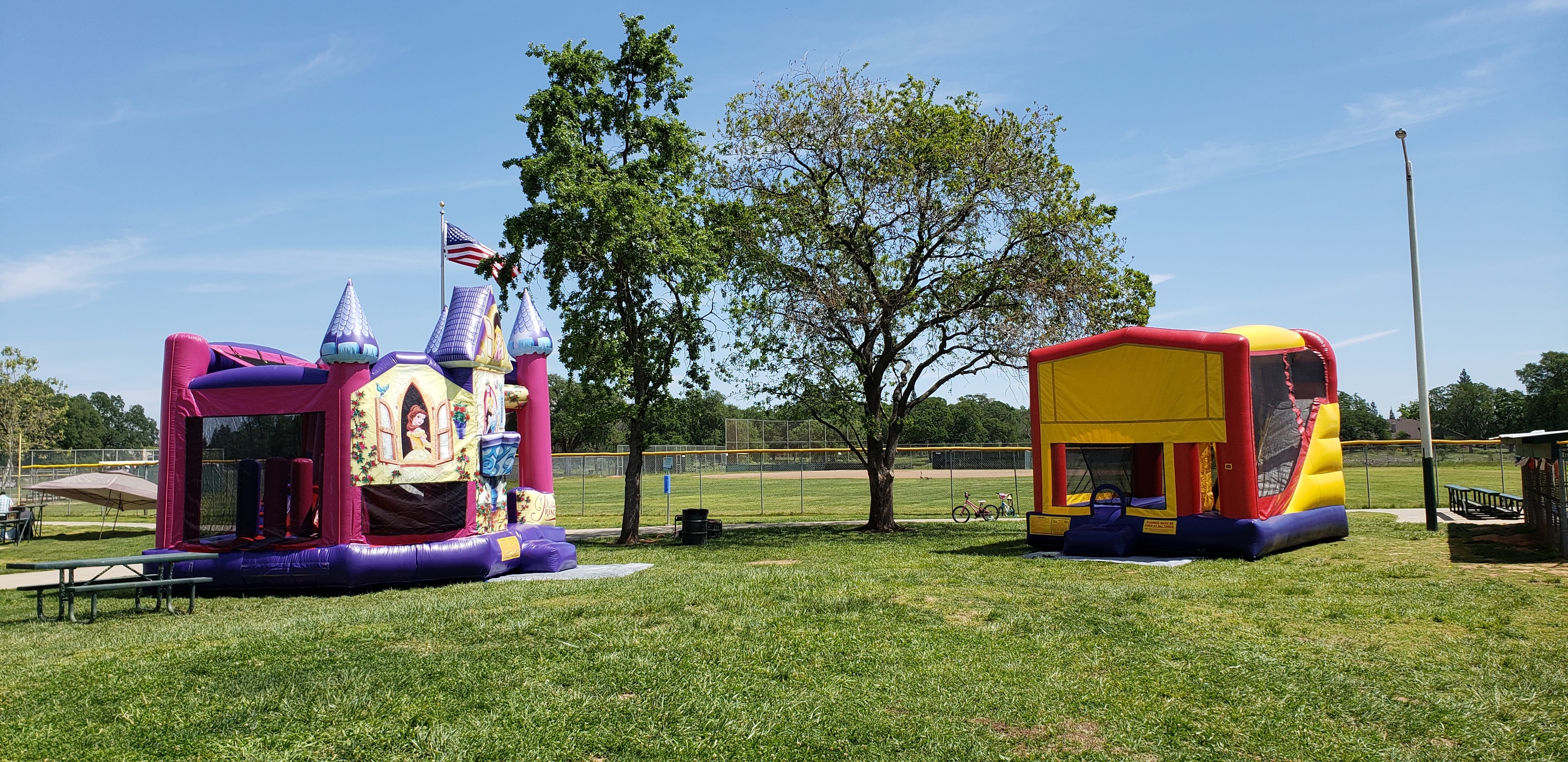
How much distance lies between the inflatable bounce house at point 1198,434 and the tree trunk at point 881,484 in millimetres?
5762

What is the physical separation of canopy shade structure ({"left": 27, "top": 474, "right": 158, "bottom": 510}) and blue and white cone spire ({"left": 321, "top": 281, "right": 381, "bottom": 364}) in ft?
49.5

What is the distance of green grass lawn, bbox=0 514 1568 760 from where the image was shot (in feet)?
18.8

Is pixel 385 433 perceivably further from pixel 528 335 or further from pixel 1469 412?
pixel 1469 412

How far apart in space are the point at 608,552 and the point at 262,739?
12.8 m

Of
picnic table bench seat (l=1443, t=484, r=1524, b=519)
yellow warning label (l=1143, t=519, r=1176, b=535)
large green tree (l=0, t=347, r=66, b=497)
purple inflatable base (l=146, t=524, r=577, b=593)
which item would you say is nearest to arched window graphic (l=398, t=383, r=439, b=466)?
purple inflatable base (l=146, t=524, r=577, b=593)

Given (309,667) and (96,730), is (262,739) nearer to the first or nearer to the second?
(96,730)

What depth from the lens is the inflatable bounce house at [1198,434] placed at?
15.0 m

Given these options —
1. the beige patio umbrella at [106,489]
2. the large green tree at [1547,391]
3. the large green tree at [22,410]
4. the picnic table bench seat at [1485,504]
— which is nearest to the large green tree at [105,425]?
the large green tree at [22,410]

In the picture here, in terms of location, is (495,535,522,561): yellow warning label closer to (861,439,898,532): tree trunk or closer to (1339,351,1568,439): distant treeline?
(861,439,898,532): tree trunk

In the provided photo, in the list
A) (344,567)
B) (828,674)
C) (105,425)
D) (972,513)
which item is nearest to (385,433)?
(344,567)

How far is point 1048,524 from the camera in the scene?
55.5 feet

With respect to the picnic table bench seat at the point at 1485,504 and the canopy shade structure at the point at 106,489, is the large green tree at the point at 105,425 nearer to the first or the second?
the canopy shade structure at the point at 106,489

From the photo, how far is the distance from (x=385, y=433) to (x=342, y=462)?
2.19 feet

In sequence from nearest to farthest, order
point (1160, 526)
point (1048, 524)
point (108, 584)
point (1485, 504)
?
1. point (108, 584)
2. point (1160, 526)
3. point (1048, 524)
4. point (1485, 504)
